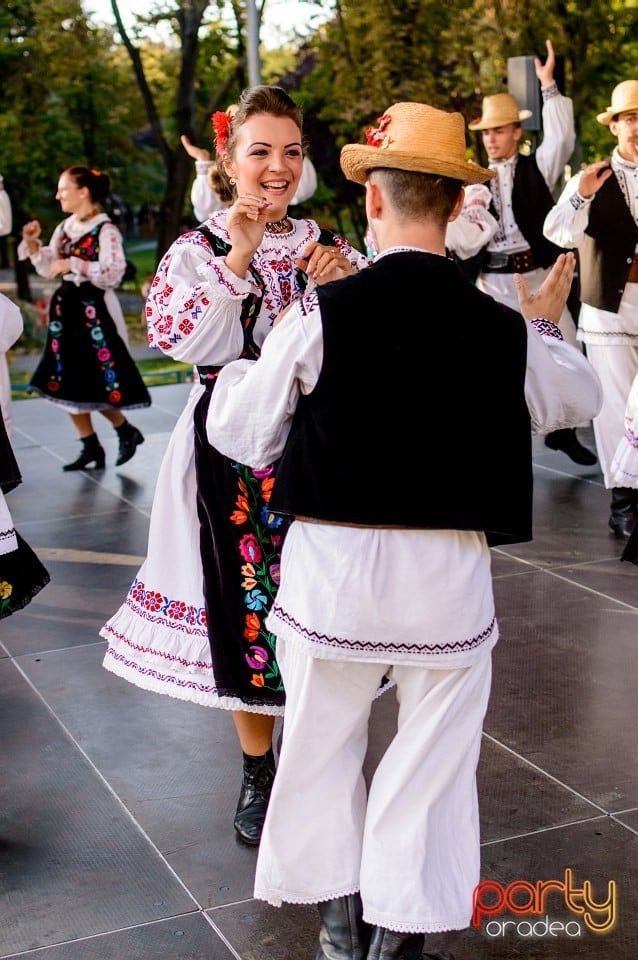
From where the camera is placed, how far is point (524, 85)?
28.6 feet

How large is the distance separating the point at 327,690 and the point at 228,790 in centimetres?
102

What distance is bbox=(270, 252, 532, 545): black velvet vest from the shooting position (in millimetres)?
2008

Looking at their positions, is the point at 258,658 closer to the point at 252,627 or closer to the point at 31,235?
the point at 252,627

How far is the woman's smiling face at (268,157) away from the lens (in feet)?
9.04

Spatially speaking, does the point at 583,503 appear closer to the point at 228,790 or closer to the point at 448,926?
the point at 228,790

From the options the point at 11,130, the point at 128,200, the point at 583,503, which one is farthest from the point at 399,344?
the point at 128,200

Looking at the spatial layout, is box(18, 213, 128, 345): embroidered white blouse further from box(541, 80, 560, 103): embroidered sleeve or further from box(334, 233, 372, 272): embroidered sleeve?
box(334, 233, 372, 272): embroidered sleeve

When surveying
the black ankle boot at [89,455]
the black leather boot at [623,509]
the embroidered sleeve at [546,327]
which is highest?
the embroidered sleeve at [546,327]

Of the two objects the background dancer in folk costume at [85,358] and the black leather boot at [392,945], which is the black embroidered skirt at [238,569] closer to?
the black leather boot at [392,945]

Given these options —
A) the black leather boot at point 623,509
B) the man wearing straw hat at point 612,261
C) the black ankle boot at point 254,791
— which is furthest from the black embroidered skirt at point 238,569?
the black leather boot at point 623,509

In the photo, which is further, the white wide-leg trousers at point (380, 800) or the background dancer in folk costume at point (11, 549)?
the background dancer in folk costume at point (11, 549)

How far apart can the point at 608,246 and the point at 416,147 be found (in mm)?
3295

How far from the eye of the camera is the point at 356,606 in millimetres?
2098

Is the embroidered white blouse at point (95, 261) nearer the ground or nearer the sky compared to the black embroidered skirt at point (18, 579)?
nearer the sky
